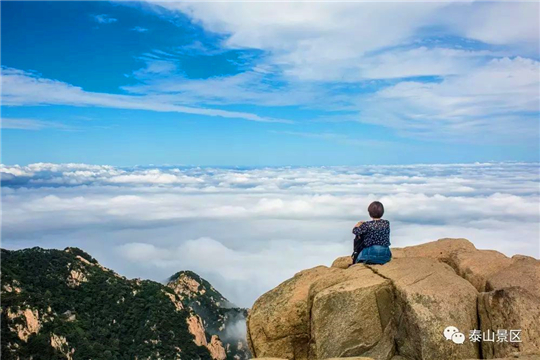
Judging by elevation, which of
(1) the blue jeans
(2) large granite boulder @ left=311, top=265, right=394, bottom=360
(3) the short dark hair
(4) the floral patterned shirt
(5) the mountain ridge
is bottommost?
(5) the mountain ridge

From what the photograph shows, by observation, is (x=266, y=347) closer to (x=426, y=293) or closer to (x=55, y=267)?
(x=426, y=293)

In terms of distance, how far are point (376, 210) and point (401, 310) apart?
4311 millimetres

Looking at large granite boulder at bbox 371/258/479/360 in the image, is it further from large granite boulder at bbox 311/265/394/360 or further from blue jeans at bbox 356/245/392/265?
blue jeans at bbox 356/245/392/265

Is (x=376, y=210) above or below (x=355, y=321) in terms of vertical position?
above

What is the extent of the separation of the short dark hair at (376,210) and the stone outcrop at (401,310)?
207 cm

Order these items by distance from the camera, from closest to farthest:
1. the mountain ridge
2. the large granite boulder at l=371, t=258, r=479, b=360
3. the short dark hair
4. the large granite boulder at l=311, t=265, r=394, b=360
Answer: the large granite boulder at l=371, t=258, r=479, b=360 → the large granite boulder at l=311, t=265, r=394, b=360 → the short dark hair → the mountain ridge

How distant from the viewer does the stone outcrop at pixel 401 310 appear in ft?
48.3

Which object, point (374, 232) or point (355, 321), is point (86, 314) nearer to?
point (374, 232)

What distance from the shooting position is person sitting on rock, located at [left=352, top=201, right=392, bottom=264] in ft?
61.8

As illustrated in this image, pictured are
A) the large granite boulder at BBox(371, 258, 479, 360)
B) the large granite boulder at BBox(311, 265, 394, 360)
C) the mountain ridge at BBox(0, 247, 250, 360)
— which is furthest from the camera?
the mountain ridge at BBox(0, 247, 250, 360)

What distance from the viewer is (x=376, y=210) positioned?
61.4ft

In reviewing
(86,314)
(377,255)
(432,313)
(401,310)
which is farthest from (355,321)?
(86,314)

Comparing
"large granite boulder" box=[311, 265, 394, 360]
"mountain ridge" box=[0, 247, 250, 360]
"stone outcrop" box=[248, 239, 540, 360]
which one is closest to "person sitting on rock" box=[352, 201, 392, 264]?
"stone outcrop" box=[248, 239, 540, 360]

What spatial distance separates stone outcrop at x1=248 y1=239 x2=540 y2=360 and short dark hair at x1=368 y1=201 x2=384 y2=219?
2066mm
